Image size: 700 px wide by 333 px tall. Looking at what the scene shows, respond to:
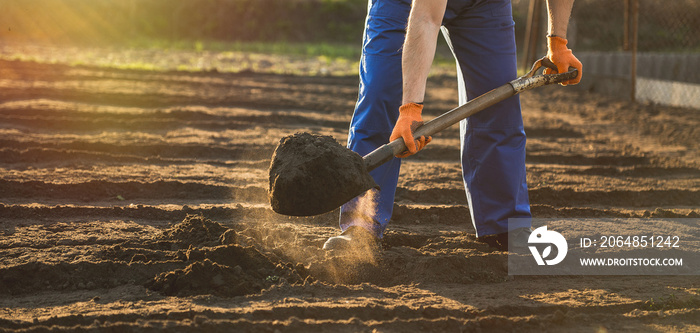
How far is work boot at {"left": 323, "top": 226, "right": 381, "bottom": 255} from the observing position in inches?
112

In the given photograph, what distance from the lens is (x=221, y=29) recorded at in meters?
22.4

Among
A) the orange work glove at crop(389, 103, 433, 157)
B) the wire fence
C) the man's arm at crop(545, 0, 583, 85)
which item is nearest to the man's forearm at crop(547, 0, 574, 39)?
the man's arm at crop(545, 0, 583, 85)

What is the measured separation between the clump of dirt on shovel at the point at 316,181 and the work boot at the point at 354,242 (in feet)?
0.93

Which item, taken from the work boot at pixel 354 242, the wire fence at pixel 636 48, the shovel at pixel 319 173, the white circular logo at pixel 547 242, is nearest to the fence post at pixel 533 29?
the wire fence at pixel 636 48

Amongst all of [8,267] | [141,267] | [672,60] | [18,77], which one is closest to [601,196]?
[141,267]

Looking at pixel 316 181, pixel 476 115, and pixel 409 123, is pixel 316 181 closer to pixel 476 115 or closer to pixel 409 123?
pixel 409 123

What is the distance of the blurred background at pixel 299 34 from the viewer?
9.77m

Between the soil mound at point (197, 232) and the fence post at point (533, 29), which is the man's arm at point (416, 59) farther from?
the fence post at point (533, 29)

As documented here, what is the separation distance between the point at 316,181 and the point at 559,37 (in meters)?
1.39

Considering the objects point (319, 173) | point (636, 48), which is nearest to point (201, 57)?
point (636, 48)

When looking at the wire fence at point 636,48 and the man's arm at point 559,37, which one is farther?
the wire fence at point 636,48

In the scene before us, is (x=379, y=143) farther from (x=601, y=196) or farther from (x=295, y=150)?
(x=601, y=196)

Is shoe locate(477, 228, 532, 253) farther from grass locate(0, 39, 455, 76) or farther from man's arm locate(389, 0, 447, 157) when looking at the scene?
grass locate(0, 39, 455, 76)

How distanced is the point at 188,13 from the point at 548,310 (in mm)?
21924
